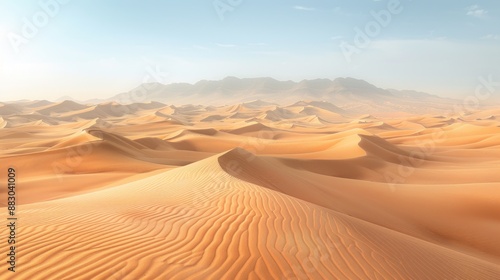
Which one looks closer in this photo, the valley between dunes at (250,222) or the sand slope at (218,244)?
the sand slope at (218,244)

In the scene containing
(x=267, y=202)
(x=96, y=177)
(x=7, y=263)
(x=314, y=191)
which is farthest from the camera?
(x=96, y=177)

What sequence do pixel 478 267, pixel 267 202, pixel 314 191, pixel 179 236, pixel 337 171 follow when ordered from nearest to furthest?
pixel 179 236
pixel 478 267
pixel 267 202
pixel 314 191
pixel 337 171

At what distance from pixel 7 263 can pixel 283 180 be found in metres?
9.33

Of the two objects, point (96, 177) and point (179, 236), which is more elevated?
point (179, 236)

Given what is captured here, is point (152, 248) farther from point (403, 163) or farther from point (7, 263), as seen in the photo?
point (403, 163)

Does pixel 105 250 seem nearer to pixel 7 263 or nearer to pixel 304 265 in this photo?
pixel 7 263

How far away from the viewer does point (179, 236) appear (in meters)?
4.82

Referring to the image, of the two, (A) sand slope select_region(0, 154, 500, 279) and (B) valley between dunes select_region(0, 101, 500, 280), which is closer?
(A) sand slope select_region(0, 154, 500, 279)

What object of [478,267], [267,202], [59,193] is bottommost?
[59,193]

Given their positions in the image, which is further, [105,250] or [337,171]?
[337,171]

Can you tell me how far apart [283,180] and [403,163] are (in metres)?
13.3

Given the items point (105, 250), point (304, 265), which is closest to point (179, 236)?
point (105, 250)

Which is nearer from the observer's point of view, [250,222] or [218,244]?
[218,244]

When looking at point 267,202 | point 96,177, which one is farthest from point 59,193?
point 267,202
